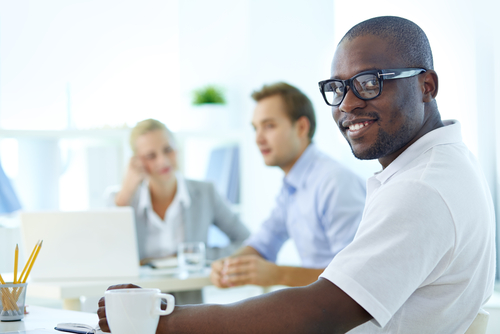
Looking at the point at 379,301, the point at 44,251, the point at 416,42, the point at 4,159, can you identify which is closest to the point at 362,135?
the point at 416,42

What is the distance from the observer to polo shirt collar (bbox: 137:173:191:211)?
2.80 metres

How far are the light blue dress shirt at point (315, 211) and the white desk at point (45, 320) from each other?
1163mm

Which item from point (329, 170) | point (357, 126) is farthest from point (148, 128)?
point (357, 126)

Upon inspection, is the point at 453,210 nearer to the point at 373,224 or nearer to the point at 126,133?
the point at 373,224

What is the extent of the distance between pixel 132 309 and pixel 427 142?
632 mm

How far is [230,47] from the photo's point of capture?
178 inches

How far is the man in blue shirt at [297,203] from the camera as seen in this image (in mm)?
2074

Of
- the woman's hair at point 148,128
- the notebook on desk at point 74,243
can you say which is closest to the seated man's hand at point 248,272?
the notebook on desk at point 74,243

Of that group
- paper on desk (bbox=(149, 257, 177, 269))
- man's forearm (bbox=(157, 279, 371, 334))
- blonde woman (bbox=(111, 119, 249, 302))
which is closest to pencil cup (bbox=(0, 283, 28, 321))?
man's forearm (bbox=(157, 279, 371, 334))

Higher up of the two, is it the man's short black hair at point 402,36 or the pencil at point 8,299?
the man's short black hair at point 402,36

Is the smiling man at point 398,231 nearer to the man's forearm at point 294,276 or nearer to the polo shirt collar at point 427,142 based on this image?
the polo shirt collar at point 427,142

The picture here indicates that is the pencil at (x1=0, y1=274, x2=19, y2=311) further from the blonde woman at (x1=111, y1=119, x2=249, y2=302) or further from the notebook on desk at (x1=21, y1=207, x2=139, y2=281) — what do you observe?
the blonde woman at (x1=111, y1=119, x2=249, y2=302)

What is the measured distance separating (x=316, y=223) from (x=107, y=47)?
8.96ft

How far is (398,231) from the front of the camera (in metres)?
0.84
